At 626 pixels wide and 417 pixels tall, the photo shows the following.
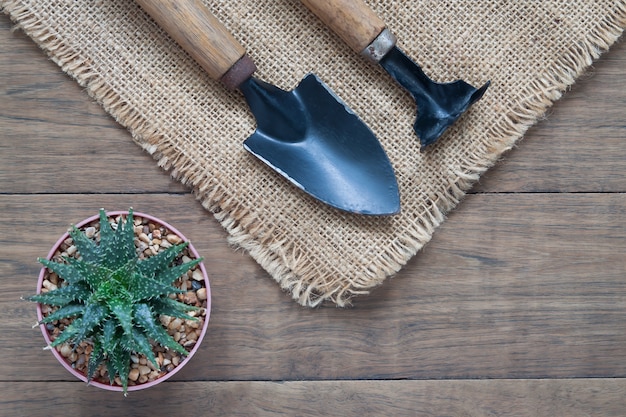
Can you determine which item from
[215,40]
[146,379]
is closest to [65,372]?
[146,379]

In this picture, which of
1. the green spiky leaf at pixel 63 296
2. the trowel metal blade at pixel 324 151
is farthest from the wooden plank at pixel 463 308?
the green spiky leaf at pixel 63 296

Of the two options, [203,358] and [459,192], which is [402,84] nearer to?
[459,192]

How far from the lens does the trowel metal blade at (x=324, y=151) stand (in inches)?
32.7

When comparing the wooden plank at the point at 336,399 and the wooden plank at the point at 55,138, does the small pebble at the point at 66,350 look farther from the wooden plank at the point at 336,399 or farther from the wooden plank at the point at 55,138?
the wooden plank at the point at 55,138

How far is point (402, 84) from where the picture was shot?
0.83m

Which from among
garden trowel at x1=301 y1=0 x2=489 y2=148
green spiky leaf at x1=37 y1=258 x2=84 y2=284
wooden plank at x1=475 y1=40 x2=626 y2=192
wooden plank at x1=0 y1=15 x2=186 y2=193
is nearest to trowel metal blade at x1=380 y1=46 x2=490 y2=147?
garden trowel at x1=301 y1=0 x2=489 y2=148

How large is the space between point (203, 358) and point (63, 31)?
0.46 m

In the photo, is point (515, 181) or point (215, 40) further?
point (515, 181)

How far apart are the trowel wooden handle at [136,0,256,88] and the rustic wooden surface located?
157 millimetres

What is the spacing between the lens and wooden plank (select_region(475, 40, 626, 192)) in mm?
888

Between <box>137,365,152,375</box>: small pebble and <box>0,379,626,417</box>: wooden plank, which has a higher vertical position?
<box>137,365,152,375</box>: small pebble

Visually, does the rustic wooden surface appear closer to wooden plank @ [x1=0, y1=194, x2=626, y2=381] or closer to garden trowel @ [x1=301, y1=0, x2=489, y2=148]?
wooden plank @ [x1=0, y1=194, x2=626, y2=381]

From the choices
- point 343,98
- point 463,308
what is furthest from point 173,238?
point 463,308

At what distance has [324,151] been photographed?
2.75 feet
